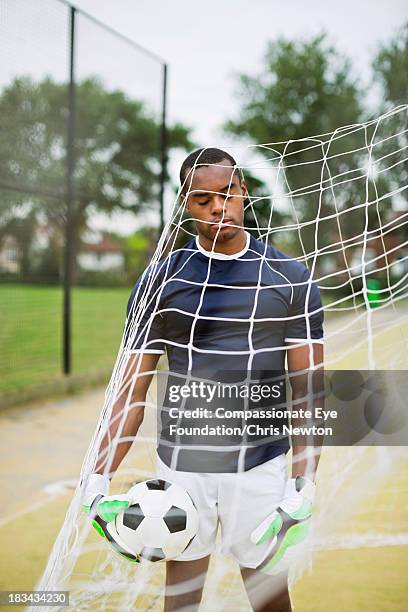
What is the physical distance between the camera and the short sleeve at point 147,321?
183cm

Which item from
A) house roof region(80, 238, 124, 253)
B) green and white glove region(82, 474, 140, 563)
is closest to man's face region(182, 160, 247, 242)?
green and white glove region(82, 474, 140, 563)

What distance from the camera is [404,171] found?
23.3ft

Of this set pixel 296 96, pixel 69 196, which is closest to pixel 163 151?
pixel 69 196

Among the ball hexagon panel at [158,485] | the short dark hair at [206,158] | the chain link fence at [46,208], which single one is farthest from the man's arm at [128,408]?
the chain link fence at [46,208]

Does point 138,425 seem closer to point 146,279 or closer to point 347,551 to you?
point 146,279

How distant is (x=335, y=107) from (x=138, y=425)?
1449 centimetres

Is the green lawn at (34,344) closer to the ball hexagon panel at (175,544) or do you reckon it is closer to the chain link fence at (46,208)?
the chain link fence at (46,208)

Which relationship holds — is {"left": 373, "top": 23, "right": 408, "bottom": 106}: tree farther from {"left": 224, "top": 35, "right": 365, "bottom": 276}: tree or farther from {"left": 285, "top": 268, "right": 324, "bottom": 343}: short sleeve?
{"left": 285, "top": 268, "right": 324, "bottom": 343}: short sleeve

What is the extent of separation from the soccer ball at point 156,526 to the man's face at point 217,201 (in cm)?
71

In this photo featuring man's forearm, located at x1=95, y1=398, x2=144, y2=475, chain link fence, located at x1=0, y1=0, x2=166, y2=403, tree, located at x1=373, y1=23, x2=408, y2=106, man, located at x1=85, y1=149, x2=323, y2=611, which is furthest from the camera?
tree, located at x1=373, y1=23, x2=408, y2=106

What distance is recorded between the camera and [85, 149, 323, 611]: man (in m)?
1.73

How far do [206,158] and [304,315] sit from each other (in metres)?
0.51

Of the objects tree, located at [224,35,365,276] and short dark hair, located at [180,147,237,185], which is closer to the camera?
short dark hair, located at [180,147,237,185]

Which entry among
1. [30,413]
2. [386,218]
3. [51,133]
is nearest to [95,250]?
[51,133]
